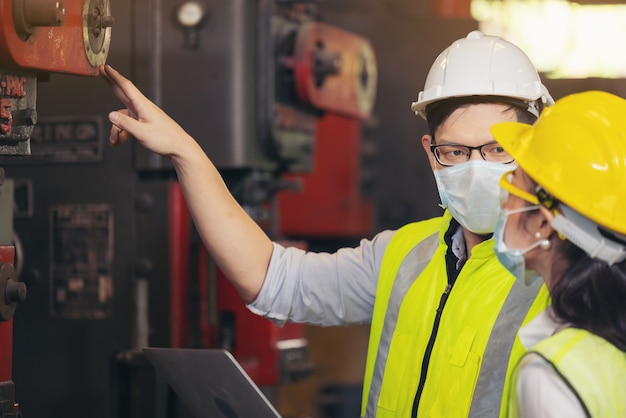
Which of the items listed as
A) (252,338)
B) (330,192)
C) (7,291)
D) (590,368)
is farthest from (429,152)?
(330,192)

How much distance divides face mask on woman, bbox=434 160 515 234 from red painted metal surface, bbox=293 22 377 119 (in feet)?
3.98

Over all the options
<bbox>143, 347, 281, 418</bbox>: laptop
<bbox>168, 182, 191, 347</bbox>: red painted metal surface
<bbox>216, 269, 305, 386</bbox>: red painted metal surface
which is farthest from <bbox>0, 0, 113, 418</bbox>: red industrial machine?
<bbox>216, 269, 305, 386</bbox>: red painted metal surface

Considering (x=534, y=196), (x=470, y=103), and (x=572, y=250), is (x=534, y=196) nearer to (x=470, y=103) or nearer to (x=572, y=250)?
(x=572, y=250)

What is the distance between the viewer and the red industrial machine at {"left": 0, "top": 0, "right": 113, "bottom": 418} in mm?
1567

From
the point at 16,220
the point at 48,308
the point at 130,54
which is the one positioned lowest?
the point at 48,308

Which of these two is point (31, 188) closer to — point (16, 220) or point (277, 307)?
point (16, 220)

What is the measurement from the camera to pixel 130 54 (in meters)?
2.76

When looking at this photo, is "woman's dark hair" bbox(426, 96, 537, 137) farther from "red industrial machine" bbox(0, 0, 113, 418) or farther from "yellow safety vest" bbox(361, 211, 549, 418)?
"red industrial machine" bbox(0, 0, 113, 418)

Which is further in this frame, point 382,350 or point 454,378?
point 382,350

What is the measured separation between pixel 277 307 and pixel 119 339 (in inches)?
31.5

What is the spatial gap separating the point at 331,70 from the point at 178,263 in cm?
76

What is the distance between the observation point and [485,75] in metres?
1.94

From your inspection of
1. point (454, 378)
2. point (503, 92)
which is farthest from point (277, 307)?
→ point (503, 92)

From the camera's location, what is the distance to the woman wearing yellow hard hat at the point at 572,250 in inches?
53.9
